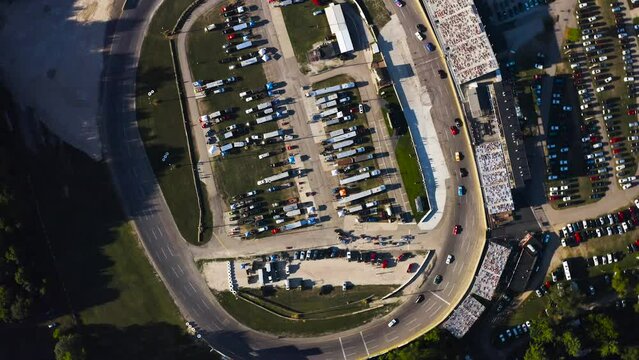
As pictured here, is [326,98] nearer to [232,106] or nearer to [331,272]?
[232,106]

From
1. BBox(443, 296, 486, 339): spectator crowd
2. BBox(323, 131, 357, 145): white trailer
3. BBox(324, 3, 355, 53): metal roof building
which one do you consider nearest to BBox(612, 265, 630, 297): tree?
BBox(443, 296, 486, 339): spectator crowd

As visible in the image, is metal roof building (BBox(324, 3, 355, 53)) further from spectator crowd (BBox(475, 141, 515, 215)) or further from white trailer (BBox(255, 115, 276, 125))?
spectator crowd (BBox(475, 141, 515, 215))

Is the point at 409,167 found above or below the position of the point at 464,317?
above

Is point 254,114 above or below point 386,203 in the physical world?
above

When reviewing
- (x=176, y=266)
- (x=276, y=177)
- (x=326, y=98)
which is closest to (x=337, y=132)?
(x=326, y=98)

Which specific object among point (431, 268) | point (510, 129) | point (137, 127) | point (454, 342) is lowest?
point (454, 342)

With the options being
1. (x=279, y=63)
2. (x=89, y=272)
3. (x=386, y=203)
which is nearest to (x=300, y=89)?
(x=279, y=63)

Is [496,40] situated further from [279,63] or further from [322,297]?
[322,297]
